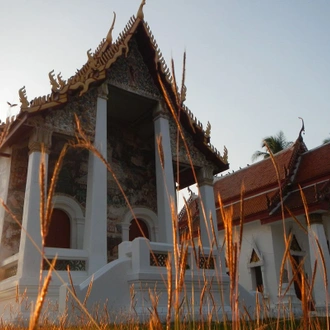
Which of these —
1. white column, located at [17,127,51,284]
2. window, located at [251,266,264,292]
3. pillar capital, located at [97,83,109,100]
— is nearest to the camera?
white column, located at [17,127,51,284]

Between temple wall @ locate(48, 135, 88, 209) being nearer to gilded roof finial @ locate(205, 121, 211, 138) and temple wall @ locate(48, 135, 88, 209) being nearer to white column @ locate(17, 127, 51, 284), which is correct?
white column @ locate(17, 127, 51, 284)

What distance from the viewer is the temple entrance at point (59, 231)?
9.05 meters

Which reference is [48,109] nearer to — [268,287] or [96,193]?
[96,193]

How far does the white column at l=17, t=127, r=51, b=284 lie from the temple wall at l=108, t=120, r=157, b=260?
2.75m

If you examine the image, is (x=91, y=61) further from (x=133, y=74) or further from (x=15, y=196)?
(x=15, y=196)

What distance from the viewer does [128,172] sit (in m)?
10.8

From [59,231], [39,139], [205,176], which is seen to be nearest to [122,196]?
[59,231]

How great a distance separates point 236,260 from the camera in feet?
2.72

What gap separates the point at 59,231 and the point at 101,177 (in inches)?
78.3

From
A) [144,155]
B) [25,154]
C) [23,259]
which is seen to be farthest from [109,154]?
[23,259]

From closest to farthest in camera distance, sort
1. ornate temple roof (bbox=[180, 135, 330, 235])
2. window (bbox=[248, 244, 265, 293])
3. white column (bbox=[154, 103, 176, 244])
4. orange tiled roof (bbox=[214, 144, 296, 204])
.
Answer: white column (bbox=[154, 103, 176, 244]), ornate temple roof (bbox=[180, 135, 330, 235]), window (bbox=[248, 244, 265, 293]), orange tiled roof (bbox=[214, 144, 296, 204])

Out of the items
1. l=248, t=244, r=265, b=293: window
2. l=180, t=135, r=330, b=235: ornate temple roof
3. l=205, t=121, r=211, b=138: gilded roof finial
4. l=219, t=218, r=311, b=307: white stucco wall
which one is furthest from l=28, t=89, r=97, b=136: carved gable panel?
l=248, t=244, r=265, b=293: window

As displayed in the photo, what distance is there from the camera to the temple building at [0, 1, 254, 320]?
6836mm

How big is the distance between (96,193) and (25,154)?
2.07 m
